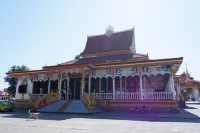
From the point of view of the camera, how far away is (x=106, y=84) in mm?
16953

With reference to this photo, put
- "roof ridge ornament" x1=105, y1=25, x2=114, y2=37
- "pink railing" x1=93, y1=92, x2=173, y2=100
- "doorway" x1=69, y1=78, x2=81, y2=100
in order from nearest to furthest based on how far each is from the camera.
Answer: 1. "pink railing" x1=93, y1=92, x2=173, y2=100
2. "doorway" x1=69, y1=78, x2=81, y2=100
3. "roof ridge ornament" x1=105, y1=25, x2=114, y2=37

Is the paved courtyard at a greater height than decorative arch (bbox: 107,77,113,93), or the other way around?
decorative arch (bbox: 107,77,113,93)

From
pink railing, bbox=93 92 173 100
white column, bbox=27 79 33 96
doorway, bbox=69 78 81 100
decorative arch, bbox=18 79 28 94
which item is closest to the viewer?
pink railing, bbox=93 92 173 100

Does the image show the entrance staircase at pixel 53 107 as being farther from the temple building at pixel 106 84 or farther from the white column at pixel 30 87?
the white column at pixel 30 87

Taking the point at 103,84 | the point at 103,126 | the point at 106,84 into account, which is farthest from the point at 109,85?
the point at 103,126

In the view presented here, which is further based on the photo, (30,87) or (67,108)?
(30,87)

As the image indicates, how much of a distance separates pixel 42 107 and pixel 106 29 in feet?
48.6

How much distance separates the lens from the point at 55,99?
53.3 ft

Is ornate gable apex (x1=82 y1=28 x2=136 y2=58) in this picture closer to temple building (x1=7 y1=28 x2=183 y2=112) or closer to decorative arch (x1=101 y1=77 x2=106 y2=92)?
temple building (x1=7 y1=28 x2=183 y2=112)

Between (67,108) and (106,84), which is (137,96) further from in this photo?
(67,108)

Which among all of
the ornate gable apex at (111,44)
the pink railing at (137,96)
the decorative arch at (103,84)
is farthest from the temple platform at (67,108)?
the ornate gable apex at (111,44)

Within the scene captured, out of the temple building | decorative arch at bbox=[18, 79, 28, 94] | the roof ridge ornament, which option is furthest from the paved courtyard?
the roof ridge ornament

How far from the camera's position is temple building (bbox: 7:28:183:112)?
13.9 m

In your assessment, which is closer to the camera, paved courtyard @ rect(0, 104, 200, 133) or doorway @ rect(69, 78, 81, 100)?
paved courtyard @ rect(0, 104, 200, 133)
